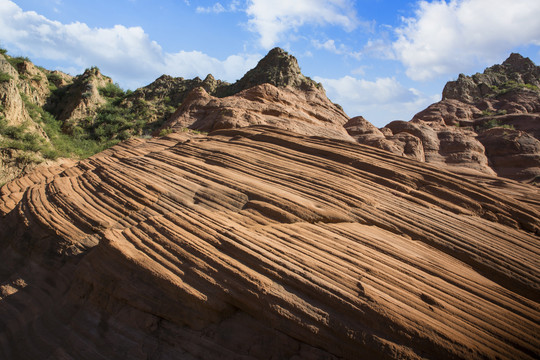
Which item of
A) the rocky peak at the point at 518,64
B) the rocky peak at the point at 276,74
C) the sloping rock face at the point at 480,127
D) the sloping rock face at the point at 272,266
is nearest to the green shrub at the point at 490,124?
the sloping rock face at the point at 480,127

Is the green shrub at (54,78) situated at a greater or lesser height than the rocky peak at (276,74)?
lesser

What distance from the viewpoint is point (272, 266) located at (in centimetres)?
462

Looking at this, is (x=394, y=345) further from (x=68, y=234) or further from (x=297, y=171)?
(x=68, y=234)

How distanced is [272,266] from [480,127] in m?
25.3

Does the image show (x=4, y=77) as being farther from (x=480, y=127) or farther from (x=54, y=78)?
(x=480, y=127)

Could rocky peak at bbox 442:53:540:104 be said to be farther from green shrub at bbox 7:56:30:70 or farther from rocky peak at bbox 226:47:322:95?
green shrub at bbox 7:56:30:70

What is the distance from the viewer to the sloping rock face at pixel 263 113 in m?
14.9

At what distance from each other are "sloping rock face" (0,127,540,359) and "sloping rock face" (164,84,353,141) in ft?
23.7

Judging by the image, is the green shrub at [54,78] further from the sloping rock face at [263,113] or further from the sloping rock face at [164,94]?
the sloping rock face at [263,113]

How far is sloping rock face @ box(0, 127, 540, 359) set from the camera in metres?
3.99

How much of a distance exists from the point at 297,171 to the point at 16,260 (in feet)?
22.3

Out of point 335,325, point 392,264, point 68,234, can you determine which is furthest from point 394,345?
point 68,234

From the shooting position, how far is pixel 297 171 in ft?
25.5

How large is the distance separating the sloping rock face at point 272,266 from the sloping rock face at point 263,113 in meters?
7.24
